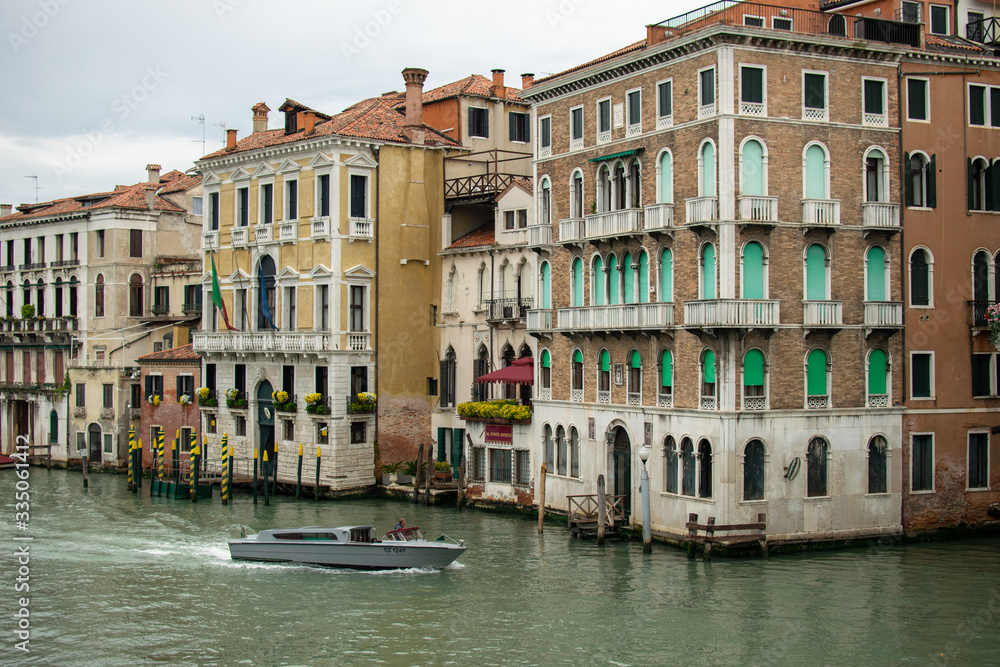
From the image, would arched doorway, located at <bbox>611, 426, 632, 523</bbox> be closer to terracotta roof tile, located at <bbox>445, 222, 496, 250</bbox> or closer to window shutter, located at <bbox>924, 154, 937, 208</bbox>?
window shutter, located at <bbox>924, 154, 937, 208</bbox>

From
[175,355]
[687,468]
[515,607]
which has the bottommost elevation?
[515,607]

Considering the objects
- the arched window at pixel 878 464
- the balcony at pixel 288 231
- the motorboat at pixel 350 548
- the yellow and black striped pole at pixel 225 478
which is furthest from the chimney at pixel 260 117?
the arched window at pixel 878 464

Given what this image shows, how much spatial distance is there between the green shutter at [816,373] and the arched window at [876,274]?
2.00 meters

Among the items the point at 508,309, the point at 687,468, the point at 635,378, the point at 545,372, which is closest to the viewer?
the point at 687,468

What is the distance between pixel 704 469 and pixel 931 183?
9.25 metres

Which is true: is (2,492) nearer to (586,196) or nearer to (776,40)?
(586,196)

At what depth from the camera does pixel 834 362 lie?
97.1ft

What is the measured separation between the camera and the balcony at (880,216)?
1177 inches

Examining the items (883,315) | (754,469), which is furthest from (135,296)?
(883,315)

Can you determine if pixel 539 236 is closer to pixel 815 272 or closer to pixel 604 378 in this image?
pixel 604 378

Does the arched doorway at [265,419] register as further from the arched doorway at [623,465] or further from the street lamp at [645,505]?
the street lamp at [645,505]

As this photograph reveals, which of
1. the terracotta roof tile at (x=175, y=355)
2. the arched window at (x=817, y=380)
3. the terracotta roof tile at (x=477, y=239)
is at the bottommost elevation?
the arched window at (x=817, y=380)

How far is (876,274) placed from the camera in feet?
99.4

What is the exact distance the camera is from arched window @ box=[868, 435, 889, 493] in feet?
98.6
